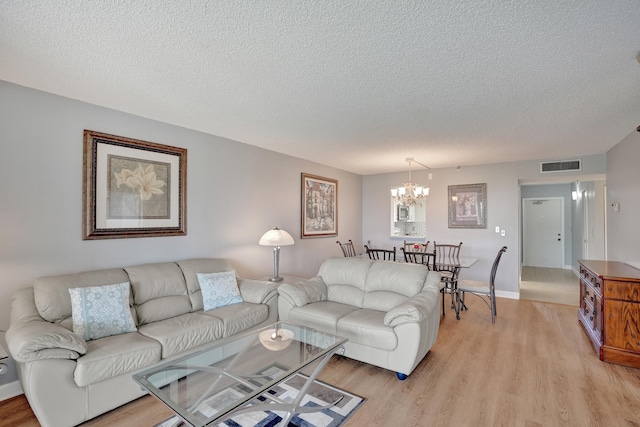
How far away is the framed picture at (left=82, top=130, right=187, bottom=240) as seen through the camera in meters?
2.88

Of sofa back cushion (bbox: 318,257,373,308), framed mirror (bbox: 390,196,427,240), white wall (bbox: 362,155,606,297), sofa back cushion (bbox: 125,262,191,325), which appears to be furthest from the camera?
framed mirror (bbox: 390,196,427,240)

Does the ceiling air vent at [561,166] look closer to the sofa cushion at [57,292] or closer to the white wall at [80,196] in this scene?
the white wall at [80,196]

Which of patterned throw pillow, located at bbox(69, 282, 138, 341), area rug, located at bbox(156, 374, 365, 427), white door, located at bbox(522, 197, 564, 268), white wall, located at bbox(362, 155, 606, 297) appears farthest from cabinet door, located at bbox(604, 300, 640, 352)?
white door, located at bbox(522, 197, 564, 268)

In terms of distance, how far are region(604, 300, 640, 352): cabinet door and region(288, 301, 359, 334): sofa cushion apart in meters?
2.43

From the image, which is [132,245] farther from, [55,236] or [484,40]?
[484,40]

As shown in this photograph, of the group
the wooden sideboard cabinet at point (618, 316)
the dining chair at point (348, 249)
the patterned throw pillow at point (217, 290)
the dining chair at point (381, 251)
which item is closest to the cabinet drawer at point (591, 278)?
the wooden sideboard cabinet at point (618, 316)

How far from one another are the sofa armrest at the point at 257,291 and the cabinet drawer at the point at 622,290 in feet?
10.9

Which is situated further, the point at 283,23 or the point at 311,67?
the point at 311,67

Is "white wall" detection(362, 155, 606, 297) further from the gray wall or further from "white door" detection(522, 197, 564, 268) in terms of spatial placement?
"white door" detection(522, 197, 564, 268)

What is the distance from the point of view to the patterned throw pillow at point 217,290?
3150mm

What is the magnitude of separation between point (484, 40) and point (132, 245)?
3498 millimetres

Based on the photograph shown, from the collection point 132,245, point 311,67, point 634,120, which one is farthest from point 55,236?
point 634,120

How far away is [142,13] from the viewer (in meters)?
1.63

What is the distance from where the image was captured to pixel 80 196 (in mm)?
2816
